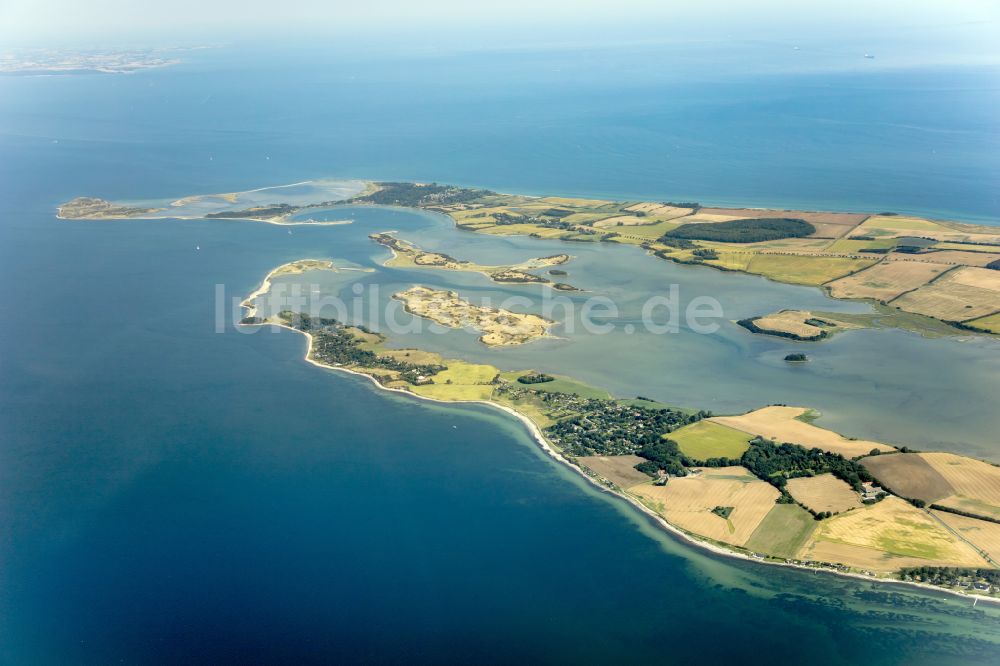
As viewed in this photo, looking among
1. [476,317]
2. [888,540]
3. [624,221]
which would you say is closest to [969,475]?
[888,540]

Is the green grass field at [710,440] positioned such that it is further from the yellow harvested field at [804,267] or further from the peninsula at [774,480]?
the yellow harvested field at [804,267]

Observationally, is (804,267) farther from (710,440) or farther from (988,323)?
(710,440)

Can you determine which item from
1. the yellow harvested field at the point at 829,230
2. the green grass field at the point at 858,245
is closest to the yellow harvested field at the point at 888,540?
the green grass field at the point at 858,245

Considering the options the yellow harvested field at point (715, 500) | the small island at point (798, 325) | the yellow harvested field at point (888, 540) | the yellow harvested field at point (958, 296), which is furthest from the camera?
the yellow harvested field at point (958, 296)

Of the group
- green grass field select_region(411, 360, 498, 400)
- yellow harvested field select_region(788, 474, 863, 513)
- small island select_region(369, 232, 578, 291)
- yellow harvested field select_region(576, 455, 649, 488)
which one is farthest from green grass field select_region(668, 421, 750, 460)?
small island select_region(369, 232, 578, 291)

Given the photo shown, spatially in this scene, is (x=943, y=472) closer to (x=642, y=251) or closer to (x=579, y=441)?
(x=579, y=441)
